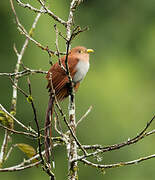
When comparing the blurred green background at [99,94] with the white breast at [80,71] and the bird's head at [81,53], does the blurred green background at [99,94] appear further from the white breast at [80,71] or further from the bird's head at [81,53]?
the white breast at [80,71]

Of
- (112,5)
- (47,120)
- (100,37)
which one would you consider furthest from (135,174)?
(112,5)

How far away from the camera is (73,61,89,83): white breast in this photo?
4.42 meters

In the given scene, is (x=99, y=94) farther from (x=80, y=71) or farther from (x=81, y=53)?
(x=80, y=71)

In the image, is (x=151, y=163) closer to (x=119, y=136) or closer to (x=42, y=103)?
(x=119, y=136)

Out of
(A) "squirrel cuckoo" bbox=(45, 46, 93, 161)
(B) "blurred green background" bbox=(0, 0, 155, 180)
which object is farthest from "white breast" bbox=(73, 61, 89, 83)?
(B) "blurred green background" bbox=(0, 0, 155, 180)

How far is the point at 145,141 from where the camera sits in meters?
15.3

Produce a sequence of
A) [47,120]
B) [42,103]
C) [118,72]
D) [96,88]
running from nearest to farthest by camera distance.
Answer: [47,120]
[42,103]
[96,88]
[118,72]

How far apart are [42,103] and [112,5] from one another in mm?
13034

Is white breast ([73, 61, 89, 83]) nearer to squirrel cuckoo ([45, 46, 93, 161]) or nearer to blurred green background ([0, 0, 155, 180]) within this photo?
squirrel cuckoo ([45, 46, 93, 161])

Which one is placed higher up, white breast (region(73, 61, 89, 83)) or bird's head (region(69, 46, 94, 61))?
bird's head (region(69, 46, 94, 61))

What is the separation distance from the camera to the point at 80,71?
4461mm

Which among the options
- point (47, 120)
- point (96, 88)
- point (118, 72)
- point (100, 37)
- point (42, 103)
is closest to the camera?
point (47, 120)

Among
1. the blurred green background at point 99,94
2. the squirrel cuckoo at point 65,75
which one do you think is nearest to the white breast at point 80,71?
the squirrel cuckoo at point 65,75

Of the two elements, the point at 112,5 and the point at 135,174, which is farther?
the point at 112,5
